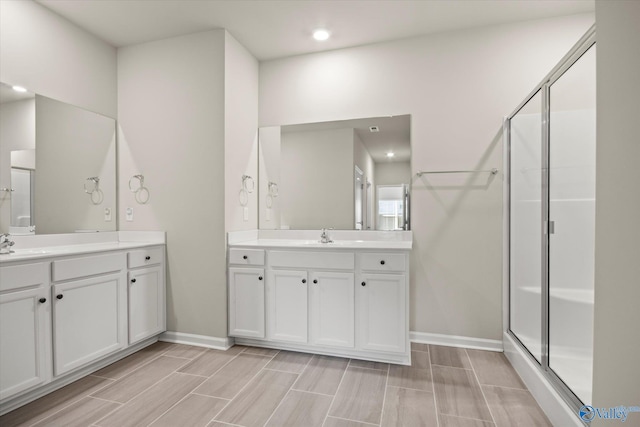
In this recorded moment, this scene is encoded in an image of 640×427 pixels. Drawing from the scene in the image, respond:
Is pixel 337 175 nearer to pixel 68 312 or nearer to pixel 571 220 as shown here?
pixel 571 220

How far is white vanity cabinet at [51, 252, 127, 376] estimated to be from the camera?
6.63ft

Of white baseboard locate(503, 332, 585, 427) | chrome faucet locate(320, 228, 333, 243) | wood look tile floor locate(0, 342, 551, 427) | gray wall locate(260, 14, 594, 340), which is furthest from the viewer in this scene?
chrome faucet locate(320, 228, 333, 243)

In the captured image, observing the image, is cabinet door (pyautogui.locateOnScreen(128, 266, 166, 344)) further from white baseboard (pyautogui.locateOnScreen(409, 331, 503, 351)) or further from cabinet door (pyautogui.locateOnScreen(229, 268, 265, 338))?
white baseboard (pyautogui.locateOnScreen(409, 331, 503, 351))

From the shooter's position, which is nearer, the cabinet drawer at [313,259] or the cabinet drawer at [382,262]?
the cabinet drawer at [382,262]

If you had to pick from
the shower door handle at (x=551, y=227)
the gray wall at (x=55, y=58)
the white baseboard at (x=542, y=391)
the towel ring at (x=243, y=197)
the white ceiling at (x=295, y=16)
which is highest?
the white ceiling at (x=295, y=16)

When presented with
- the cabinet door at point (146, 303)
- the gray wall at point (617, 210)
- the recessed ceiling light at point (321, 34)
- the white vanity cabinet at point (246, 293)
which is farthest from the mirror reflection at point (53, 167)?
the gray wall at point (617, 210)

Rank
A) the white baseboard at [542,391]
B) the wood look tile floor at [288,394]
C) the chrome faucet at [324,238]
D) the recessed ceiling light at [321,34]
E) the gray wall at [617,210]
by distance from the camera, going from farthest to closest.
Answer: the chrome faucet at [324,238]
the recessed ceiling light at [321,34]
the wood look tile floor at [288,394]
the white baseboard at [542,391]
the gray wall at [617,210]

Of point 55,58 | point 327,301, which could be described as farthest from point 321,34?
point 327,301

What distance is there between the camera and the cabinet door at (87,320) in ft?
6.63

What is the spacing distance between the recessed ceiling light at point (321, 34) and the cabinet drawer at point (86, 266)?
236 cm

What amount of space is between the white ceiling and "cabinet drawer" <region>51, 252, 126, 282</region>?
1.85 m

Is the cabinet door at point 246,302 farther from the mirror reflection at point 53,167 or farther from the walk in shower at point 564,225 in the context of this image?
the walk in shower at point 564,225

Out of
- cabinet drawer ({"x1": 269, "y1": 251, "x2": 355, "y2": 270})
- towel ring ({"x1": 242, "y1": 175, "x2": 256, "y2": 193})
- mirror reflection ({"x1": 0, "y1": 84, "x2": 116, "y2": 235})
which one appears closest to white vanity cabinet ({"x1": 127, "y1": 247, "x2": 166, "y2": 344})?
mirror reflection ({"x1": 0, "y1": 84, "x2": 116, "y2": 235})

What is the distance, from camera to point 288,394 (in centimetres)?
200
